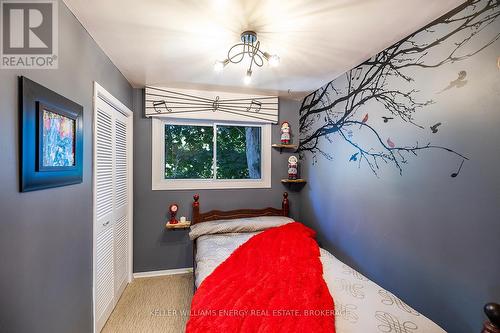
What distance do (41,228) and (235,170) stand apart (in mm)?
2269

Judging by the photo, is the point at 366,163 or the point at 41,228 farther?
the point at 366,163

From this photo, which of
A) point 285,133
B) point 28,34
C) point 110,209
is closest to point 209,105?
point 285,133

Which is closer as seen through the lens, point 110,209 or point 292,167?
point 110,209

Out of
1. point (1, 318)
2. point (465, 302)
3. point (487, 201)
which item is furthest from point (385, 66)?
point (1, 318)

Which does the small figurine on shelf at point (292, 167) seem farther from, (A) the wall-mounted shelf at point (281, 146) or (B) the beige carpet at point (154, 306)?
(B) the beige carpet at point (154, 306)

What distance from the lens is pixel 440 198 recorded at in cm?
145

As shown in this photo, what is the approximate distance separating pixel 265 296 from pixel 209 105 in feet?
7.73

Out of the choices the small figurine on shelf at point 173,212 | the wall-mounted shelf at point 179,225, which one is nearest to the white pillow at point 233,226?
the wall-mounted shelf at point 179,225

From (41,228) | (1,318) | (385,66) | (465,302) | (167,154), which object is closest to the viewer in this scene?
(1,318)

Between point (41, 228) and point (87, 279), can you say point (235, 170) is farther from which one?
point (41, 228)

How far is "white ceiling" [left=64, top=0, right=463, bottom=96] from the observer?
1.35 meters

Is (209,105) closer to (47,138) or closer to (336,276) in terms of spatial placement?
(47,138)

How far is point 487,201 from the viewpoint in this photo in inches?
47.7

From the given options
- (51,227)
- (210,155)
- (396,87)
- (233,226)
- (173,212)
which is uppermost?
(396,87)
